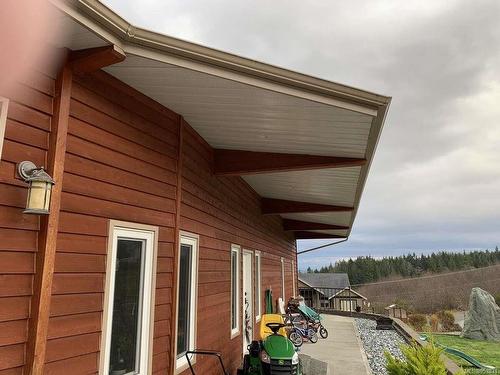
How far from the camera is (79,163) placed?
2.25m

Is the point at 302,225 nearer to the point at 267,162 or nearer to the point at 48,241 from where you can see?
the point at 267,162

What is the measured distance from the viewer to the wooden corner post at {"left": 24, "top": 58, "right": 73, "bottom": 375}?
1796mm

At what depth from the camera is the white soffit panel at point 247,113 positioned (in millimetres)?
2645

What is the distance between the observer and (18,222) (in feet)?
5.94

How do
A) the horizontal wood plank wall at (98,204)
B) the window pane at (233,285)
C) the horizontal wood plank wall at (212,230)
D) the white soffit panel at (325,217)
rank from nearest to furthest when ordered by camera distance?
the horizontal wood plank wall at (98,204) < the horizontal wood plank wall at (212,230) < the window pane at (233,285) < the white soffit panel at (325,217)

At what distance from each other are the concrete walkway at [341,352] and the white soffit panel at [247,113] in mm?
4080

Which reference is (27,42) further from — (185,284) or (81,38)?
(185,284)

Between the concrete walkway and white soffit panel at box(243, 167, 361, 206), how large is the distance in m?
3.07

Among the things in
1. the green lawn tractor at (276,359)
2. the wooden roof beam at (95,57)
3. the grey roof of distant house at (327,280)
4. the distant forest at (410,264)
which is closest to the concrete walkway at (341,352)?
the green lawn tractor at (276,359)

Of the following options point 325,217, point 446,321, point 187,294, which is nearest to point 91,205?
point 187,294

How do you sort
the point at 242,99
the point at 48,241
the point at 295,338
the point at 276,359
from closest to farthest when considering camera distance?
the point at 48,241 → the point at 242,99 → the point at 276,359 → the point at 295,338

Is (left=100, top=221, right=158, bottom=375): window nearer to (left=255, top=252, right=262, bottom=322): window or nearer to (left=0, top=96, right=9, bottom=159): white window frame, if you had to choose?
(left=0, top=96, right=9, bottom=159): white window frame

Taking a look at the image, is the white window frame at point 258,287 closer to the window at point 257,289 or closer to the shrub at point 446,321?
the window at point 257,289

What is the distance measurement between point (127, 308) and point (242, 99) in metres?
1.91
